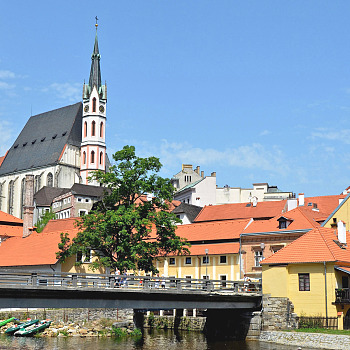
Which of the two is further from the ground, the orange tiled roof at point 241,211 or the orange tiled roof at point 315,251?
the orange tiled roof at point 241,211

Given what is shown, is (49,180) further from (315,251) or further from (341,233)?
(315,251)

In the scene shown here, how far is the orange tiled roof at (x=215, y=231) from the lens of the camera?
69.3 metres

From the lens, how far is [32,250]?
7588 cm

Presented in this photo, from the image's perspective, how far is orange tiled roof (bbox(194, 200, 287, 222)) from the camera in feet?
282

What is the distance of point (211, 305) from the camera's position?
46938 mm

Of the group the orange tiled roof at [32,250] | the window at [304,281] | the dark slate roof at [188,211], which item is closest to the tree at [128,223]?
the orange tiled roof at [32,250]

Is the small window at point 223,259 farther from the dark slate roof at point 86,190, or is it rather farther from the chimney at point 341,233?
the dark slate roof at point 86,190

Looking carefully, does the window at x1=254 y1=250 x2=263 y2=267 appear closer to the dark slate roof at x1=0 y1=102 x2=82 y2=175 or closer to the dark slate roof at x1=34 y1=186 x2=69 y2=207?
the dark slate roof at x1=34 y1=186 x2=69 y2=207

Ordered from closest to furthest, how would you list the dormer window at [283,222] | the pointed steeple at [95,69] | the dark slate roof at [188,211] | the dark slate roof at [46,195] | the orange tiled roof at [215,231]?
the dormer window at [283,222]
the orange tiled roof at [215,231]
the dark slate roof at [188,211]
the dark slate roof at [46,195]
the pointed steeple at [95,69]

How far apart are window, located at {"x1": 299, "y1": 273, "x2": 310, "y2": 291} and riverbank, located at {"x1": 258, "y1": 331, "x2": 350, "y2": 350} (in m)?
4.06

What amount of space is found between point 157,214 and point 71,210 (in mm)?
67621

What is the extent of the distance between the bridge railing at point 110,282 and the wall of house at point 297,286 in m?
2.04

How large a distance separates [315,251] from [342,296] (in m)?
3.76

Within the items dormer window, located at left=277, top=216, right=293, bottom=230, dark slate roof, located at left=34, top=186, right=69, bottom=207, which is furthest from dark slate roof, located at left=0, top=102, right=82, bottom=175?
dormer window, located at left=277, top=216, right=293, bottom=230
